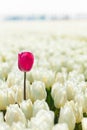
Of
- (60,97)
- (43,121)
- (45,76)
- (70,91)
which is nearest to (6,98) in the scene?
(60,97)

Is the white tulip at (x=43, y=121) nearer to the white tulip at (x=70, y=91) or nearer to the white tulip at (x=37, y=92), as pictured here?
the white tulip at (x=37, y=92)

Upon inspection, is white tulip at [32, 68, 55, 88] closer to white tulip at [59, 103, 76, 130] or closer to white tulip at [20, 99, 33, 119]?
white tulip at [20, 99, 33, 119]

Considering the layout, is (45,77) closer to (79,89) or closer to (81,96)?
(79,89)

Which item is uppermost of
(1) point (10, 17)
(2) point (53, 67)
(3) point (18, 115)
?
(1) point (10, 17)

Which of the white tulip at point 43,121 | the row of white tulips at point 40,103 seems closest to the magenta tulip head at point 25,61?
the row of white tulips at point 40,103

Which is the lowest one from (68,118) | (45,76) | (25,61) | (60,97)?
(68,118)

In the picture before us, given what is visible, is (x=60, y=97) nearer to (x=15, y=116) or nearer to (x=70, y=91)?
(x=70, y=91)

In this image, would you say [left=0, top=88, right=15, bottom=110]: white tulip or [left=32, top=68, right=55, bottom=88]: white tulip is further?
[left=32, top=68, right=55, bottom=88]: white tulip

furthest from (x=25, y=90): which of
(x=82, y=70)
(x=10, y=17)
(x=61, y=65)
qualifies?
(x=10, y=17)

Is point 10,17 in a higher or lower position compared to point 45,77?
higher

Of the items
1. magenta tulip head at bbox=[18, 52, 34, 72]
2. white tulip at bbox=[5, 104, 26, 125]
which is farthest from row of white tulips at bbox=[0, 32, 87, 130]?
magenta tulip head at bbox=[18, 52, 34, 72]

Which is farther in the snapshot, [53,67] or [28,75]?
[53,67]
